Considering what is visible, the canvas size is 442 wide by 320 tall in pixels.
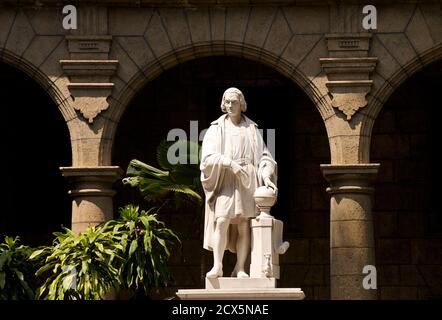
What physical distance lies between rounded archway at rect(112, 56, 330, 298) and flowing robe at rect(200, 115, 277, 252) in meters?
7.92

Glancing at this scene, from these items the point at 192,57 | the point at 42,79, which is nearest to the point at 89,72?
the point at 42,79

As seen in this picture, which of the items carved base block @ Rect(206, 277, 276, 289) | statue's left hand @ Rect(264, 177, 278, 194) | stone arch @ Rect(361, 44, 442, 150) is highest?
stone arch @ Rect(361, 44, 442, 150)

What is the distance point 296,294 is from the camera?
77.5 feet

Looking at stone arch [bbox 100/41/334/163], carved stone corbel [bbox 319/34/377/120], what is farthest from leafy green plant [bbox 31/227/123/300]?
carved stone corbel [bbox 319/34/377/120]

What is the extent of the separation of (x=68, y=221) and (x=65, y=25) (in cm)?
484

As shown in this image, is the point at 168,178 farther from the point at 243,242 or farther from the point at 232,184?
the point at 243,242

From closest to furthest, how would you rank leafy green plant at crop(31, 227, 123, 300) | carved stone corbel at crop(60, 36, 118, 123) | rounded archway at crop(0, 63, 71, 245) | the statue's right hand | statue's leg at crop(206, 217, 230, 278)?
statue's leg at crop(206, 217, 230, 278) → the statue's right hand → leafy green plant at crop(31, 227, 123, 300) → carved stone corbel at crop(60, 36, 118, 123) → rounded archway at crop(0, 63, 71, 245)

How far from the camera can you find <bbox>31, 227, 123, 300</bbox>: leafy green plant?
2572 cm

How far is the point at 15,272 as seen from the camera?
25.8 metres

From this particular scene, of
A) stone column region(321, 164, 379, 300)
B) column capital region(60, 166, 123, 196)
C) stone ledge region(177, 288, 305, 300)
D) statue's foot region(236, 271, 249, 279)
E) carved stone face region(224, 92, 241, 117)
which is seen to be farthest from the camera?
column capital region(60, 166, 123, 196)

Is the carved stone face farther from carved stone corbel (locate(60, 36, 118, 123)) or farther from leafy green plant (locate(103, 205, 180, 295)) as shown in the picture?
carved stone corbel (locate(60, 36, 118, 123))

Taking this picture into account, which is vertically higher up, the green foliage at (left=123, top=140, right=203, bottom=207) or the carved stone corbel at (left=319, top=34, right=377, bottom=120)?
the carved stone corbel at (left=319, top=34, right=377, bottom=120)

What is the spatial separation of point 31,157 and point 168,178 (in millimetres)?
5398

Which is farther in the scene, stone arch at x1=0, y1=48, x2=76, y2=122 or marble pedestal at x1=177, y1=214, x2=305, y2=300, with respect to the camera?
stone arch at x1=0, y1=48, x2=76, y2=122
